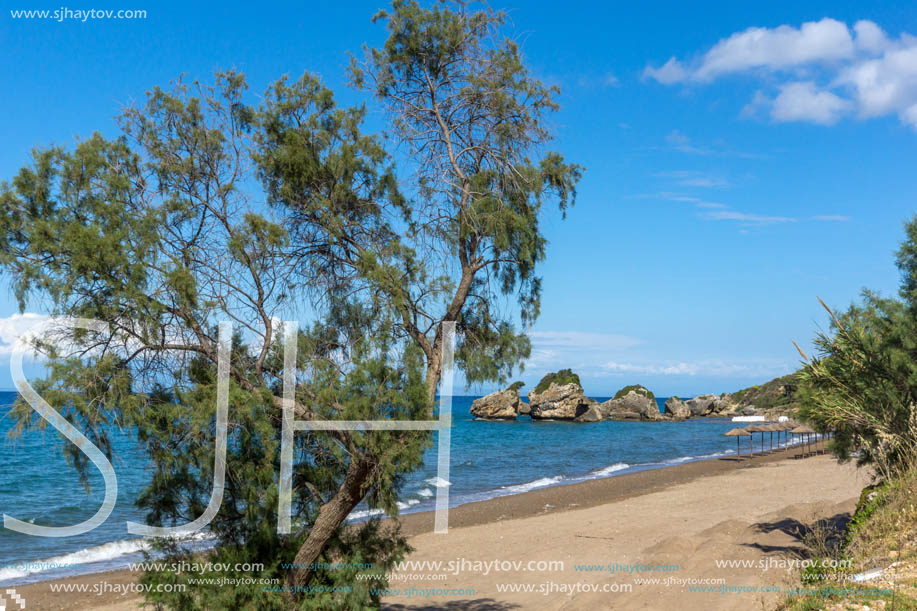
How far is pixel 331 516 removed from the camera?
6473mm

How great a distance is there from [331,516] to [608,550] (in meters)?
8.97

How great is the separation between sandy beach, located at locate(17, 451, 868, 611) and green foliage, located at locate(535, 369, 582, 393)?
68.5 metres

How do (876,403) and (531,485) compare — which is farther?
(531,485)

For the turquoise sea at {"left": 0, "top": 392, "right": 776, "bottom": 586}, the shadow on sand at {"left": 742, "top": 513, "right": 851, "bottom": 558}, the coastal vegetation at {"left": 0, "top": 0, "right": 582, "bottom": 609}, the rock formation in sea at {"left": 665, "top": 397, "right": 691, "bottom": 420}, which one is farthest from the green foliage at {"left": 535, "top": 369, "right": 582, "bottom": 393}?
the coastal vegetation at {"left": 0, "top": 0, "right": 582, "bottom": 609}

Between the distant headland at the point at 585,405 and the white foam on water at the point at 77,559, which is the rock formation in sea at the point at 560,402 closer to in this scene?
the distant headland at the point at 585,405

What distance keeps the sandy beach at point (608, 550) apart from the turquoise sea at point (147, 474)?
1.65 meters

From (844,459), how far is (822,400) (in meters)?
1.53

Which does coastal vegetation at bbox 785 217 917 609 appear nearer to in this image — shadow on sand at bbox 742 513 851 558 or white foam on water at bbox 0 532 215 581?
shadow on sand at bbox 742 513 851 558

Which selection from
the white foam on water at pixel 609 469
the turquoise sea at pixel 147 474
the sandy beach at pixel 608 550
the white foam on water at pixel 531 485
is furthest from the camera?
the white foam on water at pixel 609 469

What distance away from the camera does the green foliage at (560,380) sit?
9362 cm

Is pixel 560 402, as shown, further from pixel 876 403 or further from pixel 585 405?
pixel 876 403

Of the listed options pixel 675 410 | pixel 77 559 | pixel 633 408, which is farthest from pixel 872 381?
pixel 675 410

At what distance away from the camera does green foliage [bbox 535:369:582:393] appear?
93.6 m

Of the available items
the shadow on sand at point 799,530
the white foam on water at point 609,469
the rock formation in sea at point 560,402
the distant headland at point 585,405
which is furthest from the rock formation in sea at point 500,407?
the shadow on sand at point 799,530
